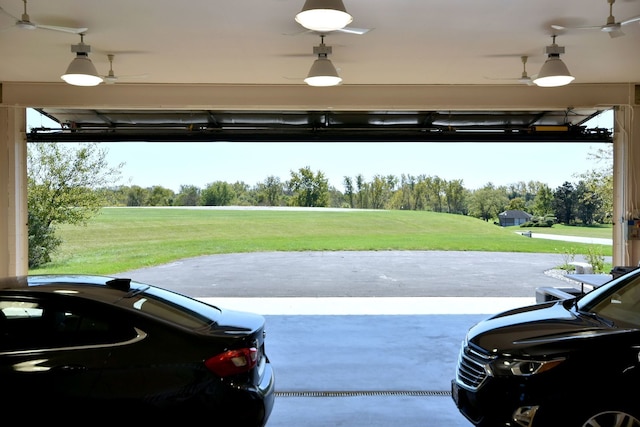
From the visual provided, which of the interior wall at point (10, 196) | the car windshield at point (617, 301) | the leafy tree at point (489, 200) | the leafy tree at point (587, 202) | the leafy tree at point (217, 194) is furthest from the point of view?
the leafy tree at point (217, 194)

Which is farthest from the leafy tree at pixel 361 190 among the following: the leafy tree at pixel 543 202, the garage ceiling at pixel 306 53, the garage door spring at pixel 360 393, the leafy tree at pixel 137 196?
the garage door spring at pixel 360 393

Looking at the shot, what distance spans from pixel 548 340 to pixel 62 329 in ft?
8.95

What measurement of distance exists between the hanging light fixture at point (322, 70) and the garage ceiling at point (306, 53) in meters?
0.16

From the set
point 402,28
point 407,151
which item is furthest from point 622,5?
point 407,151

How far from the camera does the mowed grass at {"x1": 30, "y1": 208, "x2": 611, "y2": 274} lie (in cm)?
1606

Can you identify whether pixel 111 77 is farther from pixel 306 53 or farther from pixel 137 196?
pixel 137 196

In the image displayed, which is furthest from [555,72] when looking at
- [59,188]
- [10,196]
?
[59,188]

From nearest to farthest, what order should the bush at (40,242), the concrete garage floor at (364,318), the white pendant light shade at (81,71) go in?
the concrete garage floor at (364,318)
the white pendant light shade at (81,71)
the bush at (40,242)

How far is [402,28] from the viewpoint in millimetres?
4785

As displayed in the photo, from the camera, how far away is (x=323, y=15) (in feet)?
11.0

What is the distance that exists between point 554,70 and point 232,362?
14.3ft

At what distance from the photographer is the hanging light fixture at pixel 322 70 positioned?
4926 millimetres

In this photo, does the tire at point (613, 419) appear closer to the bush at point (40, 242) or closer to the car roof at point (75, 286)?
the car roof at point (75, 286)

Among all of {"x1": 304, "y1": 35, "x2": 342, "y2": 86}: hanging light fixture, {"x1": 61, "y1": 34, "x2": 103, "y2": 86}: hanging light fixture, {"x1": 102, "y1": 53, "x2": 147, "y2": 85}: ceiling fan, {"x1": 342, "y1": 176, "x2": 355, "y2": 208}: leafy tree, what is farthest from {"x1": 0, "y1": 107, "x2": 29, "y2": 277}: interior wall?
{"x1": 342, "y1": 176, "x2": 355, "y2": 208}: leafy tree
